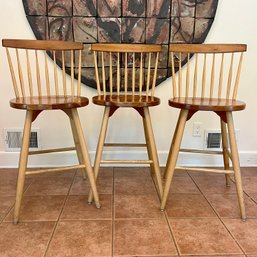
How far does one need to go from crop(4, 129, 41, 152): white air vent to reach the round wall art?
643 millimetres

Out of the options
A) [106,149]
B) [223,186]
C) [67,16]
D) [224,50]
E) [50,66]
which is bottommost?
[223,186]

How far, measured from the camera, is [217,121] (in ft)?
6.98

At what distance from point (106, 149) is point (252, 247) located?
123cm

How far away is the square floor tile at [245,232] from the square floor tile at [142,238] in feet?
1.06

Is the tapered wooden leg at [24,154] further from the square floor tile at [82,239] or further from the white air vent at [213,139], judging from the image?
the white air vent at [213,139]

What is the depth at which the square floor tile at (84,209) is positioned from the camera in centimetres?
144

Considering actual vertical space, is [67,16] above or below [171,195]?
above

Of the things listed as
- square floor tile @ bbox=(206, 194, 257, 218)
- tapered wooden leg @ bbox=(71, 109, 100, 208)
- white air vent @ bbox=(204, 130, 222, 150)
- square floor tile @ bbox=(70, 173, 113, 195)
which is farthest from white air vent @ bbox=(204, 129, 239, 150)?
tapered wooden leg @ bbox=(71, 109, 100, 208)

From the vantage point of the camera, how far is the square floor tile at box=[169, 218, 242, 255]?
46.8 inches

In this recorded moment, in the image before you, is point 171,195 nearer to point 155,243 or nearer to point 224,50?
point 155,243

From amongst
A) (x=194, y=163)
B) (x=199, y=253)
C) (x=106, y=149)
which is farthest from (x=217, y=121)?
(x=199, y=253)

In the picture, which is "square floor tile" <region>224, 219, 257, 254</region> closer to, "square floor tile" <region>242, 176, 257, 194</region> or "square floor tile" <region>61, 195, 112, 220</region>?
"square floor tile" <region>242, 176, 257, 194</region>

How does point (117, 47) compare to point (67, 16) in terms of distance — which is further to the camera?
point (67, 16)

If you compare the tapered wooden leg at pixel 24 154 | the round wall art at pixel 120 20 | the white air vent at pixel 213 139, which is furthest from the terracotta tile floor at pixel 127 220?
the round wall art at pixel 120 20
